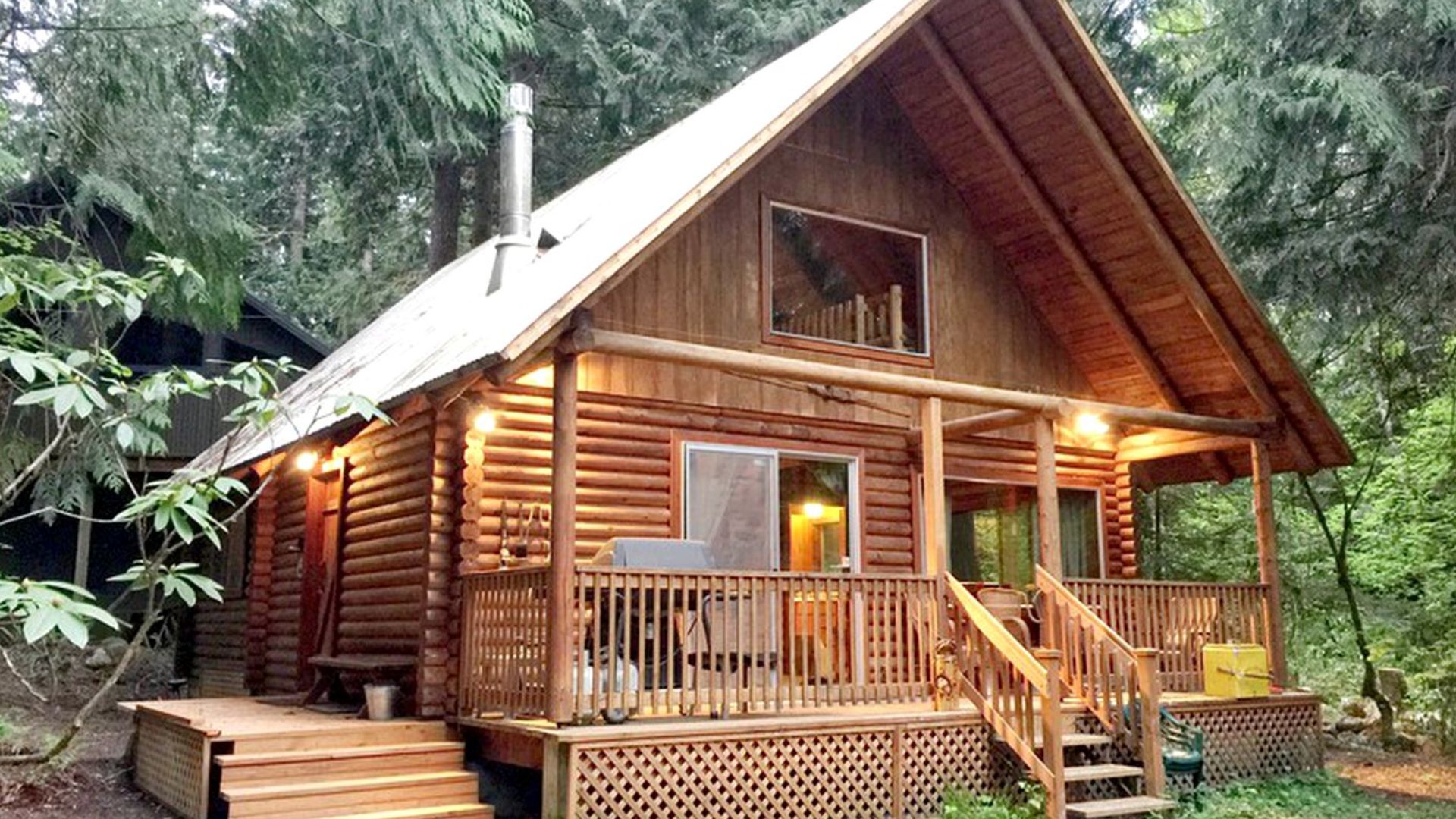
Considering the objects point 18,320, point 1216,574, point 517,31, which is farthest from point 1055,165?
point 18,320

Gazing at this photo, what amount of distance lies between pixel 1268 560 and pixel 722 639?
611 cm

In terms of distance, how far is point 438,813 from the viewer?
318 inches

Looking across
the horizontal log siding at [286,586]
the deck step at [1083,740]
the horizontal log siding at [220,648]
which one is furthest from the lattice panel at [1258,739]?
the horizontal log siding at [220,648]

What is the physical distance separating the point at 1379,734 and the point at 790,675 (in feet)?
31.0

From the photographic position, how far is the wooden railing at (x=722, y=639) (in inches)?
315

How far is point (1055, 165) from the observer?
39.6ft

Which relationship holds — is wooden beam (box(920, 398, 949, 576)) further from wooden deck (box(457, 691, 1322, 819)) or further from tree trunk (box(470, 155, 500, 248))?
tree trunk (box(470, 155, 500, 248))

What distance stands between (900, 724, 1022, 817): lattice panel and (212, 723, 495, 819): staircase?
2.94 metres

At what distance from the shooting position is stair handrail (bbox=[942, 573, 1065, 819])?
8.43 metres

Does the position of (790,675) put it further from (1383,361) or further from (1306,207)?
(1383,361)

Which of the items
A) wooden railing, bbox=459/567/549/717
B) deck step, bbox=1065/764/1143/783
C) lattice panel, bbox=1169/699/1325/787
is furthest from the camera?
lattice panel, bbox=1169/699/1325/787

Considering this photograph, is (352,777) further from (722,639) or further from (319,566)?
(319,566)

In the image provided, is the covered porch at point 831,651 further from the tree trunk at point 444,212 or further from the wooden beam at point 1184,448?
the tree trunk at point 444,212

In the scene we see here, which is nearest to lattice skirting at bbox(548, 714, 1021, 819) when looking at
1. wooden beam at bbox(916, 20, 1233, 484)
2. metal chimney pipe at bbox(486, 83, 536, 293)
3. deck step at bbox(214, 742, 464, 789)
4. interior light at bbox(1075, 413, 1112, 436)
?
deck step at bbox(214, 742, 464, 789)
